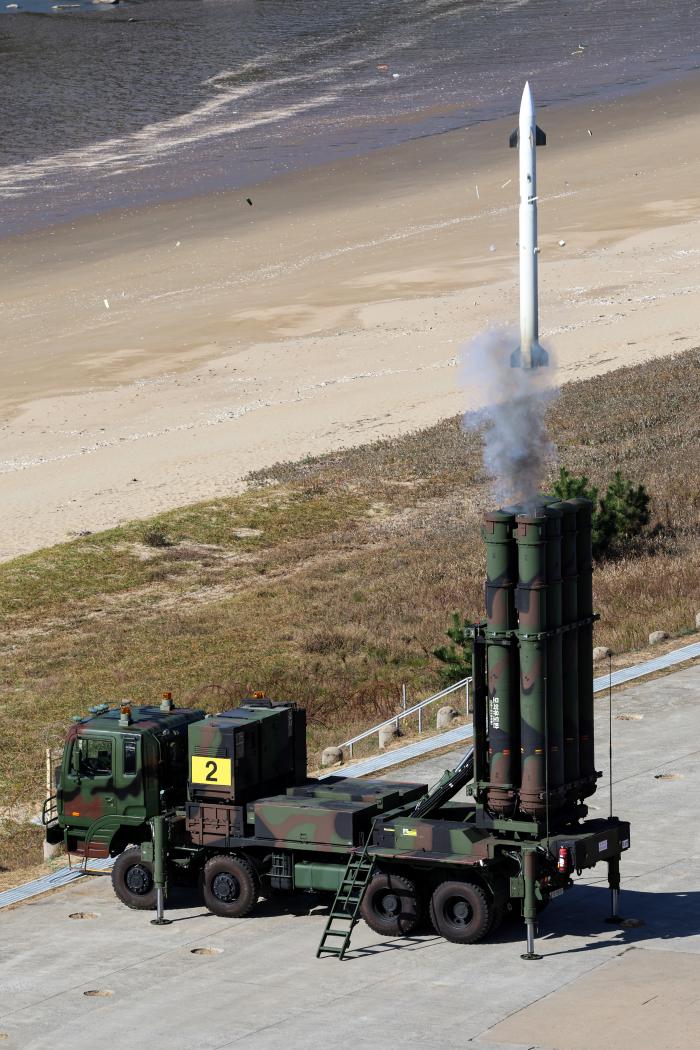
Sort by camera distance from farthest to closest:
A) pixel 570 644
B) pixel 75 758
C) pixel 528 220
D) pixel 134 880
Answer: pixel 528 220, pixel 75 758, pixel 134 880, pixel 570 644

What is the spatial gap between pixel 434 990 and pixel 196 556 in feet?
89.4

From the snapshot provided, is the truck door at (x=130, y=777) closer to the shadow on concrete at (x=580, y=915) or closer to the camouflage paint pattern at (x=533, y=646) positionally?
the shadow on concrete at (x=580, y=915)

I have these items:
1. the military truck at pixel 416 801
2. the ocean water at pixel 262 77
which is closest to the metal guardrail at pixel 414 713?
the military truck at pixel 416 801

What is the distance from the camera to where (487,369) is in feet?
73.9

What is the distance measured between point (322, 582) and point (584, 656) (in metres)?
21.4

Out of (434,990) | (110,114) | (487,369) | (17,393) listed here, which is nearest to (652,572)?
(487,369)

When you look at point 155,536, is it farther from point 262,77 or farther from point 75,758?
point 262,77

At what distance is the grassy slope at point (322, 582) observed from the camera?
3397 centimetres

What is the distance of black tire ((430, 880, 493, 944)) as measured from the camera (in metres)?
19.5

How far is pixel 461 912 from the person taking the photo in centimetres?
1975

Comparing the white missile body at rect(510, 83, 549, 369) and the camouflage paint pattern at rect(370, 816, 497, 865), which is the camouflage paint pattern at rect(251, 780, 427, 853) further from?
the white missile body at rect(510, 83, 549, 369)

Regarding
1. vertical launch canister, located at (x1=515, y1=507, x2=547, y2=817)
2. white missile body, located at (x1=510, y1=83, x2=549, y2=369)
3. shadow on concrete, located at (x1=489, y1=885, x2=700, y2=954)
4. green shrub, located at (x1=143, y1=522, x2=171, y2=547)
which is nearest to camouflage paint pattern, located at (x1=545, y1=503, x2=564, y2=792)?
vertical launch canister, located at (x1=515, y1=507, x2=547, y2=817)

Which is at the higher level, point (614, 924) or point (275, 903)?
point (275, 903)

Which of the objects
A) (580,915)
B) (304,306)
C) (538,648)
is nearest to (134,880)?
(580,915)
